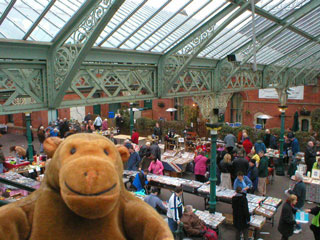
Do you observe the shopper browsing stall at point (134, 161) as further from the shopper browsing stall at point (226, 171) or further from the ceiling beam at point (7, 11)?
the ceiling beam at point (7, 11)

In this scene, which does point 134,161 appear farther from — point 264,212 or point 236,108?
point 236,108

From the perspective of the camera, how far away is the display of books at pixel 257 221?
278 inches

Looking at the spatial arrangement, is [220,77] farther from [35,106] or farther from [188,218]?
[35,106]

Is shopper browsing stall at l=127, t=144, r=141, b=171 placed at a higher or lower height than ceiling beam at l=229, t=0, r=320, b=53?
lower

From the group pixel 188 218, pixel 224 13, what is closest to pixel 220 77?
pixel 224 13

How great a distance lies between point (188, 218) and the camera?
21.2 ft

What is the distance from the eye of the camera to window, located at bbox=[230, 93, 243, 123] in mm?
27141

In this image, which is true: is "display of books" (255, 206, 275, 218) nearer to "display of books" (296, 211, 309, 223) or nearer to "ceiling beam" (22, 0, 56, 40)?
"display of books" (296, 211, 309, 223)

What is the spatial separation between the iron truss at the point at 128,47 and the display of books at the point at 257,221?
3912mm

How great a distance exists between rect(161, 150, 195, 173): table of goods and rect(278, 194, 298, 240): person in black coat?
5.37 m

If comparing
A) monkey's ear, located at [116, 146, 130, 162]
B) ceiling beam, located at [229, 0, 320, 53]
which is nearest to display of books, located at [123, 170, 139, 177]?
ceiling beam, located at [229, 0, 320, 53]

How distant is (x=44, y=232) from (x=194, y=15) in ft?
23.0

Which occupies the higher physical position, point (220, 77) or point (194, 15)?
point (194, 15)

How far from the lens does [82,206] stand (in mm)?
1544
